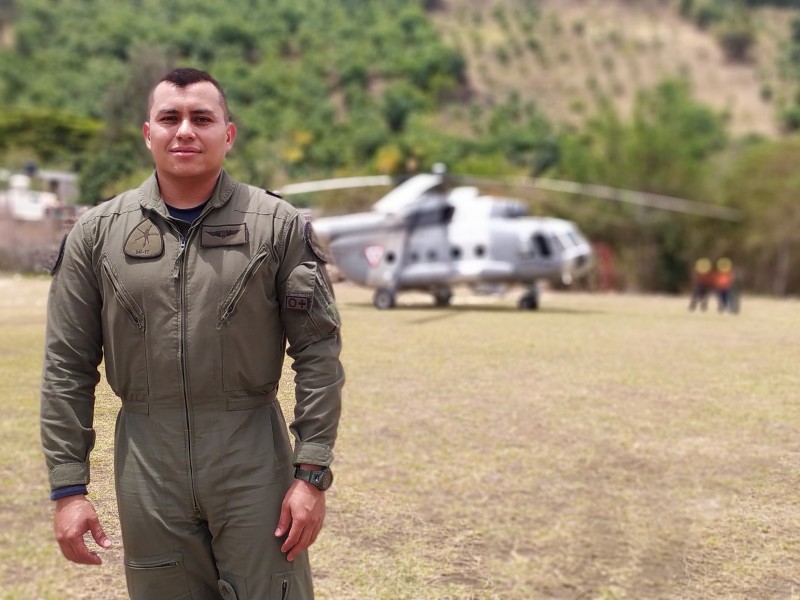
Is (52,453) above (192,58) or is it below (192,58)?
below

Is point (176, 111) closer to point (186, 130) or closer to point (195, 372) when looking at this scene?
point (186, 130)

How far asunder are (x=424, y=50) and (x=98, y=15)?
118ft

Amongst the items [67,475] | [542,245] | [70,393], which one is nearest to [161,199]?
[70,393]

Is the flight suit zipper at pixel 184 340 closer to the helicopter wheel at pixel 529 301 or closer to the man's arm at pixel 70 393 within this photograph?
the man's arm at pixel 70 393

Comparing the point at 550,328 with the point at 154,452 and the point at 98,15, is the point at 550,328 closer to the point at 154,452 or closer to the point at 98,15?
the point at 154,452

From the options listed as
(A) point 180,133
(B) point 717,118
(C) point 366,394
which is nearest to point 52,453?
(A) point 180,133

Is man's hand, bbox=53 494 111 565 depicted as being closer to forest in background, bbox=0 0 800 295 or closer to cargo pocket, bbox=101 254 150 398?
cargo pocket, bbox=101 254 150 398

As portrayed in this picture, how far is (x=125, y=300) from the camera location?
2148 millimetres

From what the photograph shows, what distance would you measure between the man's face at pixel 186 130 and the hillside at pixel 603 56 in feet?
288

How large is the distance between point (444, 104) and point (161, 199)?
87.5m

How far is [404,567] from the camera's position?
155 inches

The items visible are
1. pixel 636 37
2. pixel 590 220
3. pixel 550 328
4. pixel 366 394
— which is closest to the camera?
pixel 366 394

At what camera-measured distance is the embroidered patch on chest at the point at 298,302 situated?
2186 mm

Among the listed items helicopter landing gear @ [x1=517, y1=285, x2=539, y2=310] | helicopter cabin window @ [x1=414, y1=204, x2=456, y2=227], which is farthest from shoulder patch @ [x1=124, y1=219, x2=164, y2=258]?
helicopter cabin window @ [x1=414, y1=204, x2=456, y2=227]
